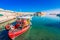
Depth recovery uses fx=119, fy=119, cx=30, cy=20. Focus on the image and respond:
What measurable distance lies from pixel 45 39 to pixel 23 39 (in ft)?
11.4

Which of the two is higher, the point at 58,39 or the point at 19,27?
the point at 19,27

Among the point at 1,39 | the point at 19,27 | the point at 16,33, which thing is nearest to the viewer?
the point at 1,39

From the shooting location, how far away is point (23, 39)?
1861cm

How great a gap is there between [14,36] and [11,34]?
62cm

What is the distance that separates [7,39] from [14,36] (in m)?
1.28

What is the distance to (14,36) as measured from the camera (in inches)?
762

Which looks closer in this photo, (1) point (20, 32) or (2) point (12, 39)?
(2) point (12, 39)

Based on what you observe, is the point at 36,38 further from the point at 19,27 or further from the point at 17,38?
the point at 19,27

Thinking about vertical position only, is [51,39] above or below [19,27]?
below

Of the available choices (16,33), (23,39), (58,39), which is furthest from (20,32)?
(58,39)

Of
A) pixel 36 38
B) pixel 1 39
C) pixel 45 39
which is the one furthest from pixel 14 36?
pixel 45 39

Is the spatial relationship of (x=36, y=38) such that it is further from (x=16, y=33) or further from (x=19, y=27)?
(x=19, y=27)

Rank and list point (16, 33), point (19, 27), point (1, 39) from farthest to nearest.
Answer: point (19, 27) → point (16, 33) → point (1, 39)

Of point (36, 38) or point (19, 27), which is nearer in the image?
point (36, 38)
